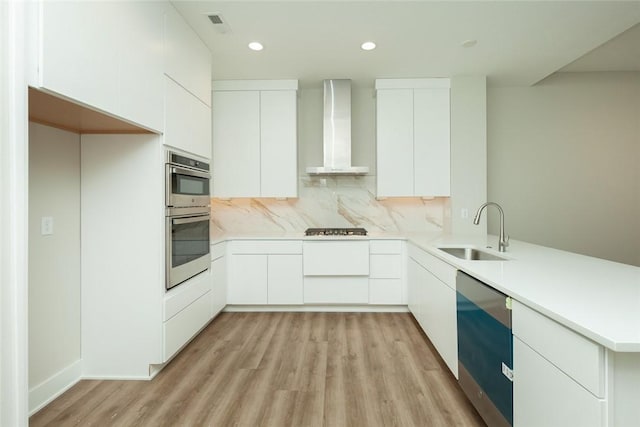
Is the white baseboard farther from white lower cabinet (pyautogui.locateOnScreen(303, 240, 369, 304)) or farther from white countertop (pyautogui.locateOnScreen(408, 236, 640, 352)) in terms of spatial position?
white countertop (pyautogui.locateOnScreen(408, 236, 640, 352))

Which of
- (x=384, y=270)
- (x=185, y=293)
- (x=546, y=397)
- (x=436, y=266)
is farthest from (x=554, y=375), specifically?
(x=384, y=270)

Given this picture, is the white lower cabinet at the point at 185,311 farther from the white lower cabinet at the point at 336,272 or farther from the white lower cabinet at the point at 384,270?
the white lower cabinet at the point at 384,270

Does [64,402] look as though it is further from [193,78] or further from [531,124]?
[531,124]

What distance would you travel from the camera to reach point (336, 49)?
305 cm

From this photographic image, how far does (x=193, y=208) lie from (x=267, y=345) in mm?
1285

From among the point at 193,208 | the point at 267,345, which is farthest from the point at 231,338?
the point at 193,208

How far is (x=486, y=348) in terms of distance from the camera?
5.29 ft

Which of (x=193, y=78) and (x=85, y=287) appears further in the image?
(x=193, y=78)

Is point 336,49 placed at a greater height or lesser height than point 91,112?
greater

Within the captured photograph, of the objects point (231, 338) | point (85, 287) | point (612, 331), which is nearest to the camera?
point (612, 331)

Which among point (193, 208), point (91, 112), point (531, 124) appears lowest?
point (193, 208)

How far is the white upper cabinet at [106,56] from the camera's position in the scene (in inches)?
53.6

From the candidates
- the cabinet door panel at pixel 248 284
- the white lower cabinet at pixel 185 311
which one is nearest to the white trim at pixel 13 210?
the white lower cabinet at pixel 185 311

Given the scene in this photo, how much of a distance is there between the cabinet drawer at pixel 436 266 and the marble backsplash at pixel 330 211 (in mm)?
941
